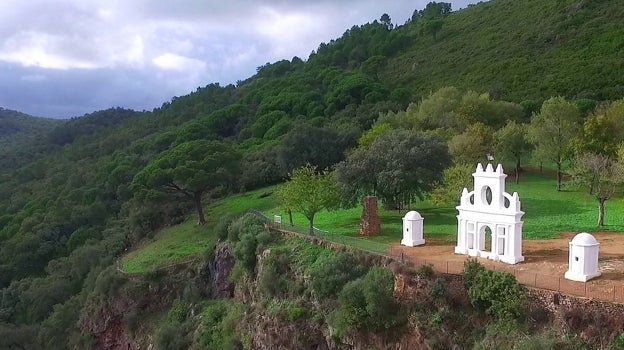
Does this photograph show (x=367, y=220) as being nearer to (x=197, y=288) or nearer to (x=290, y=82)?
(x=197, y=288)

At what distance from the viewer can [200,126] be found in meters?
74.8

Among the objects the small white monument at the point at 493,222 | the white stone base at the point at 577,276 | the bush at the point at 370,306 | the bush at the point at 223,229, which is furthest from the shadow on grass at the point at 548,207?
the bush at the point at 223,229

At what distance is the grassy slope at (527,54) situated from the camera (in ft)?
214

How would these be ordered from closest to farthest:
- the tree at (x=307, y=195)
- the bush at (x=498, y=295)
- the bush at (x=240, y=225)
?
the bush at (x=498, y=295) → the tree at (x=307, y=195) → the bush at (x=240, y=225)

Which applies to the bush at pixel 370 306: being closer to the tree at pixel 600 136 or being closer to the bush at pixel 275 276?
the bush at pixel 275 276

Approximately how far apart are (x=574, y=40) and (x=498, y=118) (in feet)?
106

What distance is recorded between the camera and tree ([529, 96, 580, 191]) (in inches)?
1534

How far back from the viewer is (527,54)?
77.6 metres

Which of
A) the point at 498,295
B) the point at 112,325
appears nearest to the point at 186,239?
the point at 112,325

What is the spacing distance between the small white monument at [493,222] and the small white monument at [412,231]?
8.04 ft

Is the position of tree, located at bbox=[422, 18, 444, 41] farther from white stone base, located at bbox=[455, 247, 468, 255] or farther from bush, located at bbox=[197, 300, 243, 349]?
white stone base, located at bbox=[455, 247, 468, 255]

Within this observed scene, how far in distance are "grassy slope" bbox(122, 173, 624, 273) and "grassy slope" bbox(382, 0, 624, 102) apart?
23.7m

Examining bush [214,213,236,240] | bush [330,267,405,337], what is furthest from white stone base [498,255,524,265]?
bush [214,213,236,240]

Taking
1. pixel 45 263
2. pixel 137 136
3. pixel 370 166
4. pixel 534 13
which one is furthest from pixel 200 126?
pixel 534 13
